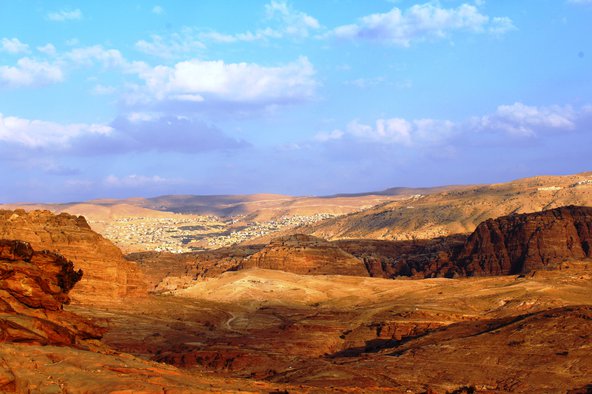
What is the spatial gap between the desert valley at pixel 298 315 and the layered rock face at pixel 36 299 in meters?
0.06

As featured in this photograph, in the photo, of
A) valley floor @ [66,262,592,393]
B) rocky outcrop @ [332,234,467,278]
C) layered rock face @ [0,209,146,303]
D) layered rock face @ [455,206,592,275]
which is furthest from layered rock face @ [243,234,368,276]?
layered rock face @ [0,209,146,303]

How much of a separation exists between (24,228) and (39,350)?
133 ft

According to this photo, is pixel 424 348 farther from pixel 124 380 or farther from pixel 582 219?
pixel 582 219

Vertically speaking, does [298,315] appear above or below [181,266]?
below

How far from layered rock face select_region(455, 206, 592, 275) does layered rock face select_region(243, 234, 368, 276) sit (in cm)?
1682

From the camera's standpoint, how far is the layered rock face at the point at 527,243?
115m

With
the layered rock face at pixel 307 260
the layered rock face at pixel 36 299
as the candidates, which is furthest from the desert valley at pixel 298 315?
the layered rock face at pixel 307 260

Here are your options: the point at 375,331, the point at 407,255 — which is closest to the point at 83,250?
the point at 375,331

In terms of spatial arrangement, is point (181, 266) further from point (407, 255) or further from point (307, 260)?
point (407, 255)

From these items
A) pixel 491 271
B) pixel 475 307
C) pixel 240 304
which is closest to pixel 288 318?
pixel 240 304

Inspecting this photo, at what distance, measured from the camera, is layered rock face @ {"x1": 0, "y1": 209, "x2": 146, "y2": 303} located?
63844mm

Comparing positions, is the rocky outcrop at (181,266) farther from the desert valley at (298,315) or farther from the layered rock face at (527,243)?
the layered rock face at (527,243)

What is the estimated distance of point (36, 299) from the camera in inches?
1205

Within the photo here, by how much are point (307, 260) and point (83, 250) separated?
5997cm
